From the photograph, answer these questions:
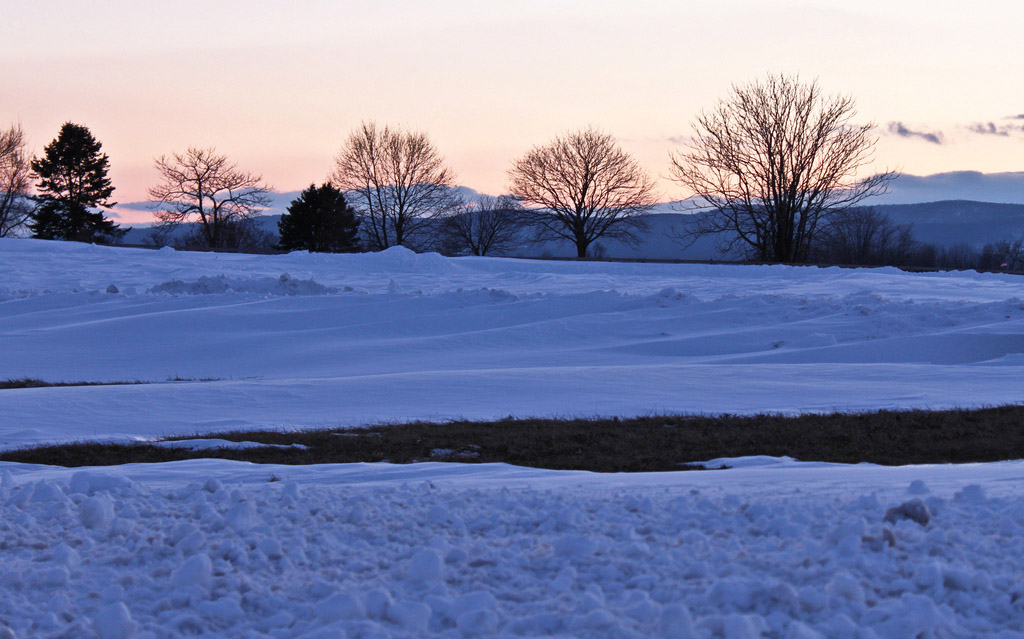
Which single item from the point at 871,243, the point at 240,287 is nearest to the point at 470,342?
the point at 240,287

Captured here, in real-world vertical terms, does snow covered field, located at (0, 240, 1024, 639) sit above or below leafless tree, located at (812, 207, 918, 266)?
below

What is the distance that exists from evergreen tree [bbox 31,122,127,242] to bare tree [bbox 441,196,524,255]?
18.3 m

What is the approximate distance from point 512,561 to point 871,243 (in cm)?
5398

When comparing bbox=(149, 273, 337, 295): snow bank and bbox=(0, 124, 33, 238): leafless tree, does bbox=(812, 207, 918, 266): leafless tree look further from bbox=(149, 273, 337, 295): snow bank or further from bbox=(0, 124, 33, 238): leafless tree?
bbox=(0, 124, 33, 238): leafless tree

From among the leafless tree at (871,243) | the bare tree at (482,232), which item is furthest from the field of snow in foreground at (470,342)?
the bare tree at (482,232)

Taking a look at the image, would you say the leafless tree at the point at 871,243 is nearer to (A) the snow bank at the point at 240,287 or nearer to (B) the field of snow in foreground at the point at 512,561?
(A) the snow bank at the point at 240,287

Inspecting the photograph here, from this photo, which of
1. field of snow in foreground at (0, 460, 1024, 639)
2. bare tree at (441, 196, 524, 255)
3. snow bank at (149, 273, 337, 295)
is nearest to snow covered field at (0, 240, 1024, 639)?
field of snow in foreground at (0, 460, 1024, 639)

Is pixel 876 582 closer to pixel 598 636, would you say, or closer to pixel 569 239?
pixel 598 636

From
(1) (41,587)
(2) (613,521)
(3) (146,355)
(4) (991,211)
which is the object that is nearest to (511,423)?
(2) (613,521)

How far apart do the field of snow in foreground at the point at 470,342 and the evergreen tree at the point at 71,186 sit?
22.5 m

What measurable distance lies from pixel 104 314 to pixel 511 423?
427 inches

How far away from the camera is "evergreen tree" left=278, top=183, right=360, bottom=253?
44094 mm

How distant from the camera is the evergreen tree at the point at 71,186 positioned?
141 ft

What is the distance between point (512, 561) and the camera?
288cm
